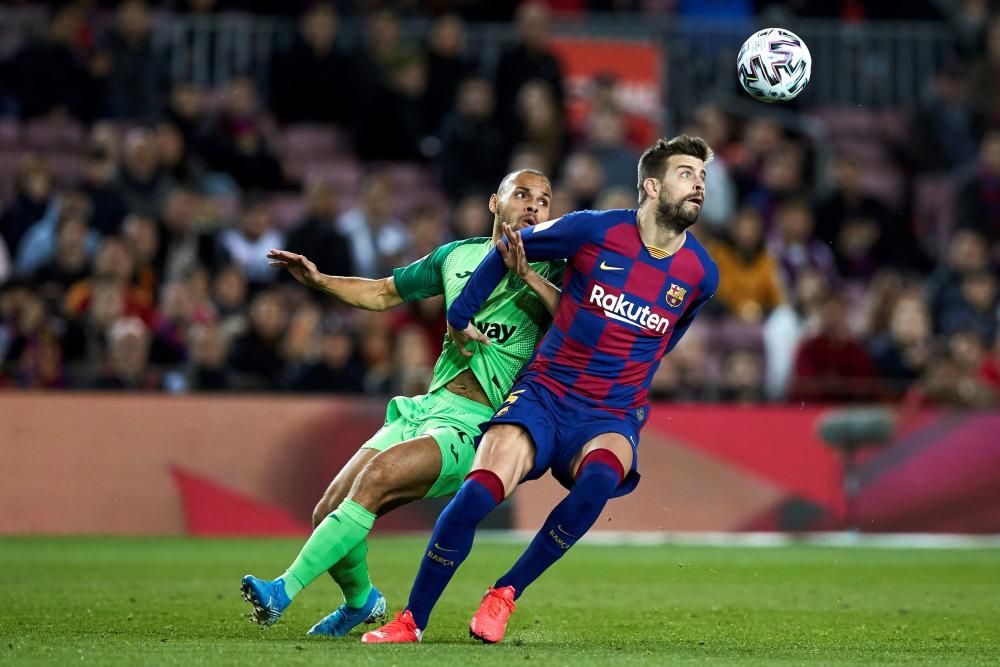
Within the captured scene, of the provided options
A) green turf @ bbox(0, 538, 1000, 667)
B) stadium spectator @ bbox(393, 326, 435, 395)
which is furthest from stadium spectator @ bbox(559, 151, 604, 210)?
green turf @ bbox(0, 538, 1000, 667)

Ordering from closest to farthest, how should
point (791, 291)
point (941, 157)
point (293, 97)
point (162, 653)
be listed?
point (162, 653)
point (791, 291)
point (293, 97)
point (941, 157)

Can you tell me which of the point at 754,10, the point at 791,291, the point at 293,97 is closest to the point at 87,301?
the point at 293,97

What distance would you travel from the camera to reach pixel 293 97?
718 inches

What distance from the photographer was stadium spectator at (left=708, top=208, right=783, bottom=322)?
648 inches

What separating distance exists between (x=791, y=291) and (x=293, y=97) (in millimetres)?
5901

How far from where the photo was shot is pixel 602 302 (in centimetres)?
759

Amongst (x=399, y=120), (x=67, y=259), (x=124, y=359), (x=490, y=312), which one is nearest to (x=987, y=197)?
(x=399, y=120)

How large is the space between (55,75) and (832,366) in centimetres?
862

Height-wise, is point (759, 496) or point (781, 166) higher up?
point (781, 166)

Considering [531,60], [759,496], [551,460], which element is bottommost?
[759,496]

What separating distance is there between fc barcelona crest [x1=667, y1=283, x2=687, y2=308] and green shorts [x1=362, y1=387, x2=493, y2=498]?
101 cm

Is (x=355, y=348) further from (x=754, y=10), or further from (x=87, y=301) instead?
(x=754, y=10)

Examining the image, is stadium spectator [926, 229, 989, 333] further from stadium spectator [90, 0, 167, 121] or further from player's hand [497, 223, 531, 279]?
player's hand [497, 223, 531, 279]

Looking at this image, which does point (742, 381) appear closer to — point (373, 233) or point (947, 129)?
point (373, 233)
